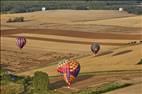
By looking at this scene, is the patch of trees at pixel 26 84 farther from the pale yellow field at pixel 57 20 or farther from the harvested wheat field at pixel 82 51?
the pale yellow field at pixel 57 20

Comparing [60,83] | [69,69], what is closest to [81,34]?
[60,83]

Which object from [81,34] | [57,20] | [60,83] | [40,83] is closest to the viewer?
[40,83]

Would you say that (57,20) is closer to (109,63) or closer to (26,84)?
(109,63)

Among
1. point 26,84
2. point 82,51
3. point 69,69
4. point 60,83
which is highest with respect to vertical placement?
point 69,69

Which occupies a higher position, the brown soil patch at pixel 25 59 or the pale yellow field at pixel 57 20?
the pale yellow field at pixel 57 20

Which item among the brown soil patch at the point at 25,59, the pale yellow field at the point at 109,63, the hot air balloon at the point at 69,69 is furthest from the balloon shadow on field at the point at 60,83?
the brown soil patch at the point at 25,59
